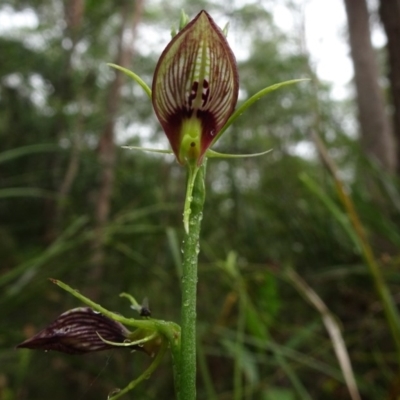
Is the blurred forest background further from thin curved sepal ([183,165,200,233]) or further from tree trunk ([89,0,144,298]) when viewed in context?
thin curved sepal ([183,165,200,233])

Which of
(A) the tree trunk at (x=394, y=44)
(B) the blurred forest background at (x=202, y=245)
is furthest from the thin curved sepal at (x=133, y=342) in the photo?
(A) the tree trunk at (x=394, y=44)

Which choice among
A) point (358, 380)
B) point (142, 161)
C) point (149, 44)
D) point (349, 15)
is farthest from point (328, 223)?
point (149, 44)

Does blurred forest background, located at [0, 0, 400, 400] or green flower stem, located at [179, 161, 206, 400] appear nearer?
green flower stem, located at [179, 161, 206, 400]

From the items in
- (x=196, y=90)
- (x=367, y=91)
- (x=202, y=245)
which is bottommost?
(x=196, y=90)

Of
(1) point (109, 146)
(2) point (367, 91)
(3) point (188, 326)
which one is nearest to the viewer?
(3) point (188, 326)

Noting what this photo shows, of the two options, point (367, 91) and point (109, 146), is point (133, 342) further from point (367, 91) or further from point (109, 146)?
point (367, 91)

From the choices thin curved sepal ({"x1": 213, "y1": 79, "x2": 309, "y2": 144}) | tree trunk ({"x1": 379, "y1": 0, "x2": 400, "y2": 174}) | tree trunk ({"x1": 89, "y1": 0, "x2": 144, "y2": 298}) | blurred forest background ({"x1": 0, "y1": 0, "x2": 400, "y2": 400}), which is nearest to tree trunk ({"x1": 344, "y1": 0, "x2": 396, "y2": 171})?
blurred forest background ({"x1": 0, "y1": 0, "x2": 400, "y2": 400})

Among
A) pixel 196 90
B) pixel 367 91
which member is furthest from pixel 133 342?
pixel 367 91
